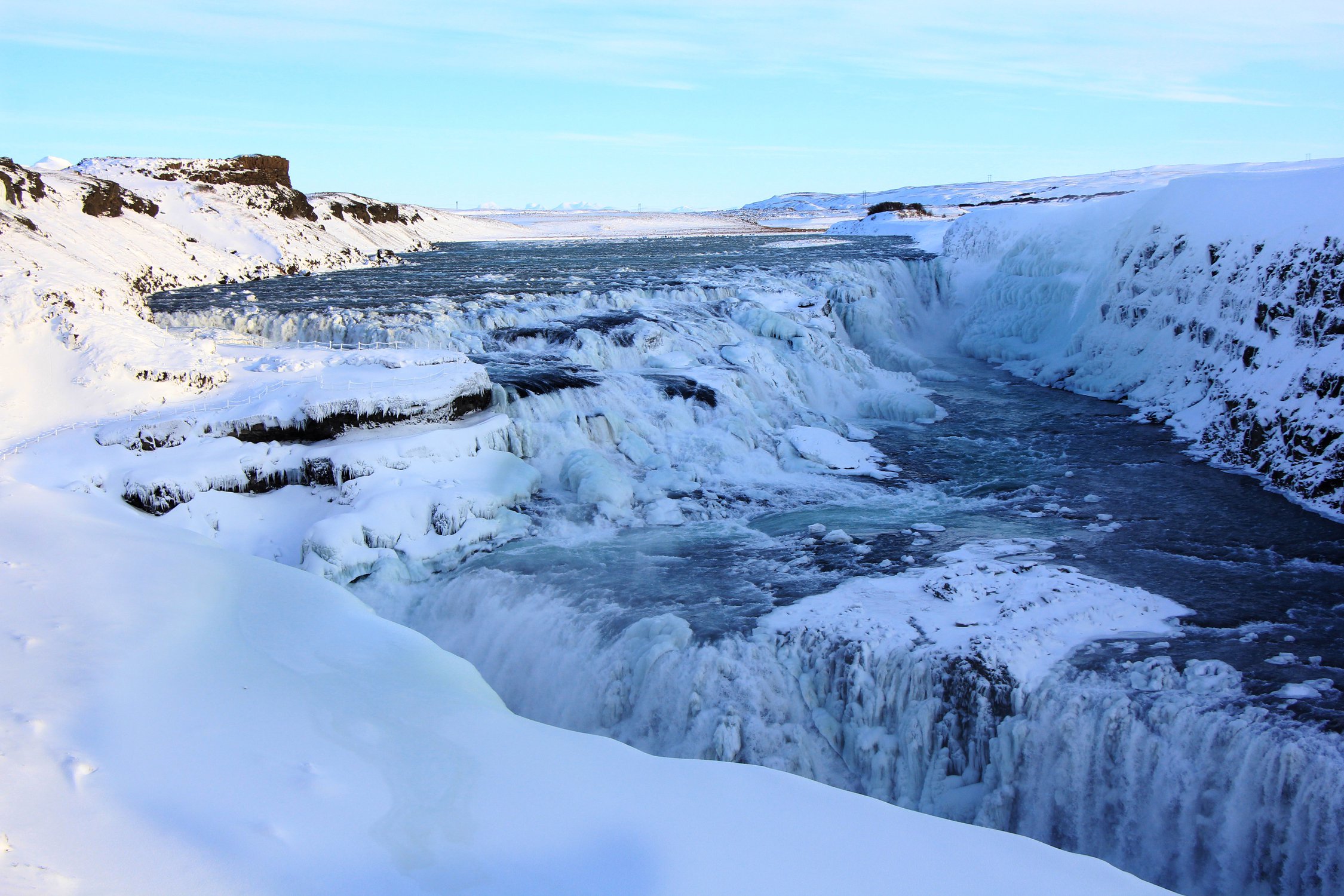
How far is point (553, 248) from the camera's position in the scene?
49469 mm

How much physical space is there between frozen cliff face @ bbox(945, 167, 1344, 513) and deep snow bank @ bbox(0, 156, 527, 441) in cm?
1728

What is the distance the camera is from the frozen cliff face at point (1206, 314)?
48.4ft

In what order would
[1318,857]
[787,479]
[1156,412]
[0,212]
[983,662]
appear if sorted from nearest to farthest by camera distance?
[1318,857], [983,662], [787,479], [1156,412], [0,212]

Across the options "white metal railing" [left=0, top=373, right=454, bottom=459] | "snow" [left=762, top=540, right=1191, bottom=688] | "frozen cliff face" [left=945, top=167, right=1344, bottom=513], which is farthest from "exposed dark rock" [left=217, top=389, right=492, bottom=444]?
"frozen cliff face" [left=945, top=167, right=1344, bottom=513]

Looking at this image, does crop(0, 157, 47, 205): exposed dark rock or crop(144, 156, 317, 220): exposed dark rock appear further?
crop(144, 156, 317, 220): exposed dark rock

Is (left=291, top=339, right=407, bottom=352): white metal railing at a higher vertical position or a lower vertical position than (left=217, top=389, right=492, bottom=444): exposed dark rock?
higher

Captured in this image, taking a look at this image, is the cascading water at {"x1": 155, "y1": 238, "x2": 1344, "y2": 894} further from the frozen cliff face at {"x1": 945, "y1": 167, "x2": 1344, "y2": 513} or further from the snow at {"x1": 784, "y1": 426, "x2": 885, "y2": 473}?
the frozen cliff face at {"x1": 945, "y1": 167, "x2": 1344, "y2": 513}

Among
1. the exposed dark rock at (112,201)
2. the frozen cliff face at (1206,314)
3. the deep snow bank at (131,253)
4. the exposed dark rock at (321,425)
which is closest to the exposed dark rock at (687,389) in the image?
the exposed dark rock at (321,425)

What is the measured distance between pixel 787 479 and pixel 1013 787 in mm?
7679

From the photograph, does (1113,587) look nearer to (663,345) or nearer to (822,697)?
(822,697)

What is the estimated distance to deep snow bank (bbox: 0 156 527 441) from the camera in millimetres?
13805

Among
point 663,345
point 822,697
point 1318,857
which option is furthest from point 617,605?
point 663,345

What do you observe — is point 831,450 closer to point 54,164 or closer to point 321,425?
point 321,425

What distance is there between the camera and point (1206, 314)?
61.5 ft
